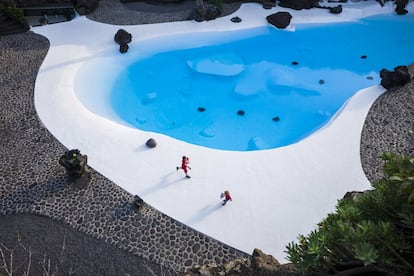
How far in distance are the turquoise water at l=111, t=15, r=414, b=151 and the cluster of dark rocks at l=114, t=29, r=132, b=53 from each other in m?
1.22

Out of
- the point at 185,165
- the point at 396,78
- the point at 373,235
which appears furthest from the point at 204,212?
the point at 396,78

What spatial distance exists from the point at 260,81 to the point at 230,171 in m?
9.31

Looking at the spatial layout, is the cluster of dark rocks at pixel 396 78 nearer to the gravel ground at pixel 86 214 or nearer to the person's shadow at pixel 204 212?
the gravel ground at pixel 86 214

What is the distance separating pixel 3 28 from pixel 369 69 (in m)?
22.9

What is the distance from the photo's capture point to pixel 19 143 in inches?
597

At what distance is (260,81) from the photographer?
71.4ft

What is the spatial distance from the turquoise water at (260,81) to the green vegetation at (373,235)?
12.2m

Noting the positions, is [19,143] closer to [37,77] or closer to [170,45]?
[37,77]

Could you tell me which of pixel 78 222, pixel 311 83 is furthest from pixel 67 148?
pixel 311 83

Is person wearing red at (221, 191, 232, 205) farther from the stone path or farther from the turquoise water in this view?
the turquoise water

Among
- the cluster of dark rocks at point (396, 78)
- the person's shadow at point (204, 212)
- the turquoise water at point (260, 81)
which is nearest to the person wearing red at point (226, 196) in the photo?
the person's shadow at point (204, 212)

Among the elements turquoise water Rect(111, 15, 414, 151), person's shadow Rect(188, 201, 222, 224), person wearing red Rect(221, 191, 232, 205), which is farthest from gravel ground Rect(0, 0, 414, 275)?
turquoise water Rect(111, 15, 414, 151)

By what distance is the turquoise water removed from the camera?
1886 centimetres

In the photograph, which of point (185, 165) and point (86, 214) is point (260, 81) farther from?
point (86, 214)
